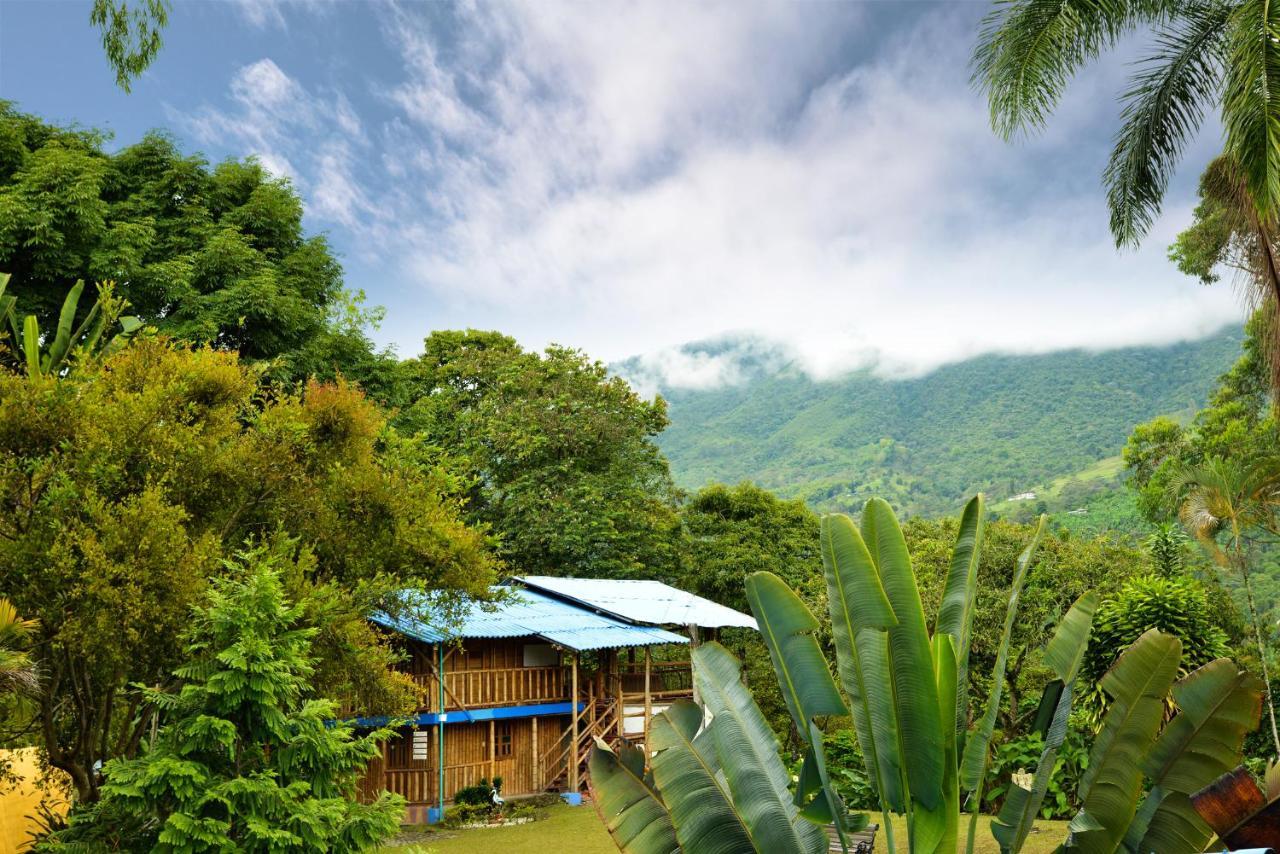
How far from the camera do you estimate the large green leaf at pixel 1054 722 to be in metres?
4.36

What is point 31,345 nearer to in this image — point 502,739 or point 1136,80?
point 1136,80

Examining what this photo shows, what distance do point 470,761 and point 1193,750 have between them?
17.5 meters

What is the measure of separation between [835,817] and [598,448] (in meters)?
25.1

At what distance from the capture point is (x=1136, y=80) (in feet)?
35.9

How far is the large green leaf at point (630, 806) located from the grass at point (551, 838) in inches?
371

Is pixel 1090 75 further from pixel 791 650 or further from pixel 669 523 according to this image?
pixel 669 523

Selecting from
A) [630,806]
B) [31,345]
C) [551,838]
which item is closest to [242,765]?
[630,806]

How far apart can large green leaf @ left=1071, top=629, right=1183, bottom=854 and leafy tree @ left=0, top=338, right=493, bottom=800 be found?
7.06 meters

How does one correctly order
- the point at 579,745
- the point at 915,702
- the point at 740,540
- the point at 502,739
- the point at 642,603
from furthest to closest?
the point at 740,540
the point at 642,603
the point at 579,745
the point at 502,739
the point at 915,702

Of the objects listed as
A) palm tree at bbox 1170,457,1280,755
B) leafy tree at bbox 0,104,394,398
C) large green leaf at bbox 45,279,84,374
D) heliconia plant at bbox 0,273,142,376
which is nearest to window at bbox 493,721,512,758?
leafy tree at bbox 0,104,394,398

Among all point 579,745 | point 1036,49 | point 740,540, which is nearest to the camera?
point 1036,49

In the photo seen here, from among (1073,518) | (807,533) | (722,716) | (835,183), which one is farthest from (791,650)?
(835,183)

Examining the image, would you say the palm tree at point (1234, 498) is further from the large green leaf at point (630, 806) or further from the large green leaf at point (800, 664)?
the large green leaf at point (630, 806)

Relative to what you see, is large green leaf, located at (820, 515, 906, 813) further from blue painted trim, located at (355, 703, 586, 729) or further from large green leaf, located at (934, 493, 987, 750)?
blue painted trim, located at (355, 703, 586, 729)
